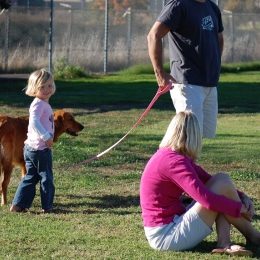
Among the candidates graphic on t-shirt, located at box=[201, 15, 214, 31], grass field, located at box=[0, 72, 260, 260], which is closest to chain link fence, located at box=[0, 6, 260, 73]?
grass field, located at box=[0, 72, 260, 260]

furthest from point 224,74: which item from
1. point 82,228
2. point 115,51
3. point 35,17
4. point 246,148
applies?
point 82,228

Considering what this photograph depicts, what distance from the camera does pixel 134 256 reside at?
5.18 metres

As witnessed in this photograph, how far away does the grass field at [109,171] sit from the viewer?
5.48 m

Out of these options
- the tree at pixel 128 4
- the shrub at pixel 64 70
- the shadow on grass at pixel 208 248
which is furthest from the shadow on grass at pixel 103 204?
the tree at pixel 128 4

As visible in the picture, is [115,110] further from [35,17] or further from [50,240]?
[50,240]

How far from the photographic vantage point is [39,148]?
6.72 meters

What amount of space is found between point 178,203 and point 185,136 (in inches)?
21.1

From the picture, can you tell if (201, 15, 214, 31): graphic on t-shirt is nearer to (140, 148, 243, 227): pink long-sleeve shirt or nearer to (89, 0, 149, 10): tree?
(140, 148, 243, 227): pink long-sleeve shirt

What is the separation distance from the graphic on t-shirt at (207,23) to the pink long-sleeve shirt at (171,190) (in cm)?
171

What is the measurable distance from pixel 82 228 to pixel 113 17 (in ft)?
65.4

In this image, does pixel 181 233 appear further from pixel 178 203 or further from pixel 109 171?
pixel 109 171

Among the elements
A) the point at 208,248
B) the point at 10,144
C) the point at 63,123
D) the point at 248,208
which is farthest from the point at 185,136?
the point at 63,123

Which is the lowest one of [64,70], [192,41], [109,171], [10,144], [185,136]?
[64,70]

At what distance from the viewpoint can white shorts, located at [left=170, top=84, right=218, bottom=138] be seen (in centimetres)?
652
